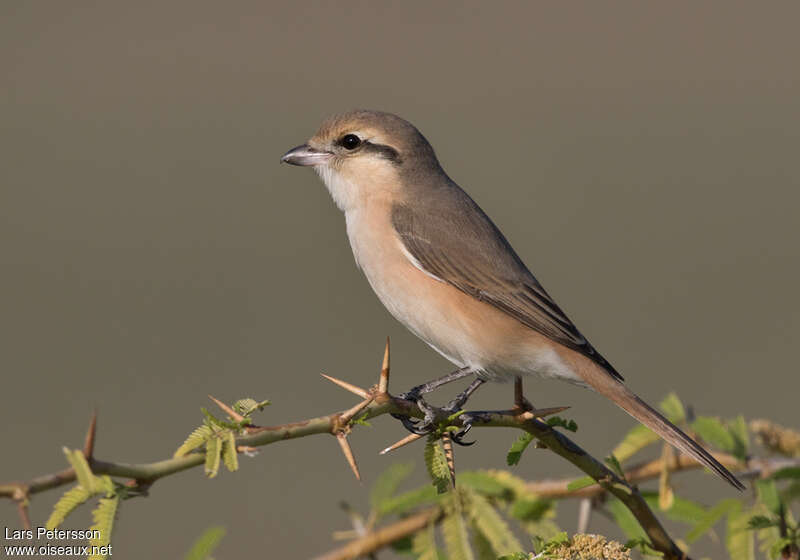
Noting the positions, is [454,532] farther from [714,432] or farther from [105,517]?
[714,432]

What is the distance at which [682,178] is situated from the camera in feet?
45.0

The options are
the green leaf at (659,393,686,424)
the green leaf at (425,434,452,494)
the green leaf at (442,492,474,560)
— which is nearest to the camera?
the green leaf at (442,492,474,560)

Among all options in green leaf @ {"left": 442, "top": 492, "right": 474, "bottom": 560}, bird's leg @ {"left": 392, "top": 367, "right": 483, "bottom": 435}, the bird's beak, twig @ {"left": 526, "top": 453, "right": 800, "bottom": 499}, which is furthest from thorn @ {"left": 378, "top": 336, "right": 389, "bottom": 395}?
the bird's beak

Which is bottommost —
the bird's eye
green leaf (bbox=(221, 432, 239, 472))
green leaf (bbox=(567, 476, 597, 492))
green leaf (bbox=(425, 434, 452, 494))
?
green leaf (bbox=(567, 476, 597, 492))

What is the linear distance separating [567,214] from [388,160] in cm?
825

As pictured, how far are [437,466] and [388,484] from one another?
0.37 metres

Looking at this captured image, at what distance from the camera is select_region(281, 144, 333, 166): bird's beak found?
4.63m

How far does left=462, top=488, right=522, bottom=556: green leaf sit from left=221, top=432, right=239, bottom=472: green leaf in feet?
1.86

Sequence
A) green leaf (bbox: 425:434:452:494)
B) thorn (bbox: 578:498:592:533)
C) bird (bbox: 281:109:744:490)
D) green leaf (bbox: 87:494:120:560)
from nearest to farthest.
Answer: green leaf (bbox: 87:494:120:560) → green leaf (bbox: 425:434:452:494) → thorn (bbox: 578:498:592:533) → bird (bbox: 281:109:744:490)

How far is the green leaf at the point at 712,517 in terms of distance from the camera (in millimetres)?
2232

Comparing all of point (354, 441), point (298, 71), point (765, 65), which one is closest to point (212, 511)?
point (354, 441)

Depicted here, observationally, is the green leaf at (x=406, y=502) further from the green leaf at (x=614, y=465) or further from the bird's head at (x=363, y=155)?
the bird's head at (x=363, y=155)

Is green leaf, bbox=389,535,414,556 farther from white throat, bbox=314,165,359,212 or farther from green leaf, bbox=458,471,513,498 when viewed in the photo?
white throat, bbox=314,165,359,212

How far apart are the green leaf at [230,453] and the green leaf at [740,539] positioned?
1.21 meters
